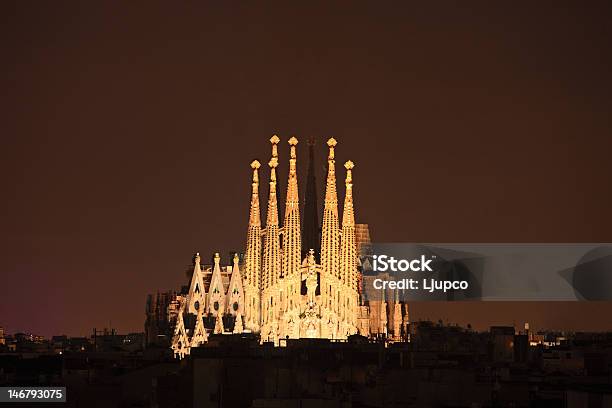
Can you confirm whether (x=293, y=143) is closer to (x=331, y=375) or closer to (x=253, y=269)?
(x=253, y=269)

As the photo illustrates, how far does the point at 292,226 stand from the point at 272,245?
1.14 m

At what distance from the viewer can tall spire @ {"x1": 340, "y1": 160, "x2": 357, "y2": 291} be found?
95.4 meters

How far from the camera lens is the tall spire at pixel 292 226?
94.6 meters

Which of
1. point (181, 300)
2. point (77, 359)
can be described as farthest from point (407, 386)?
point (181, 300)

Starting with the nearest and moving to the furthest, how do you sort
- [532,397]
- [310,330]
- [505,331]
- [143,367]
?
[532,397], [143,367], [505,331], [310,330]

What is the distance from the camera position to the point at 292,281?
95062mm

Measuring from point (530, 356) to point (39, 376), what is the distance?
67.6 ft

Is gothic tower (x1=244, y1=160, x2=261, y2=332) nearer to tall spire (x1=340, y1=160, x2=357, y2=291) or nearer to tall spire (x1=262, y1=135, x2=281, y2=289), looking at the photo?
tall spire (x1=262, y1=135, x2=281, y2=289)

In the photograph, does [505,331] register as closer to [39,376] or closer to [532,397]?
[39,376]

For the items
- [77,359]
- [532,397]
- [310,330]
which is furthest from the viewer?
[310,330]

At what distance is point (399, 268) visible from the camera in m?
90.1

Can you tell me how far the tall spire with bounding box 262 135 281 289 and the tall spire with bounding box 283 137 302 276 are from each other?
1.20 ft

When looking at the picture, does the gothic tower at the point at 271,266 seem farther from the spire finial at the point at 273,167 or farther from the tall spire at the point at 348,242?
the tall spire at the point at 348,242

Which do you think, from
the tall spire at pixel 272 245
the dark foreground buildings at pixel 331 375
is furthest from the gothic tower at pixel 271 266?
the dark foreground buildings at pixel 331 375
